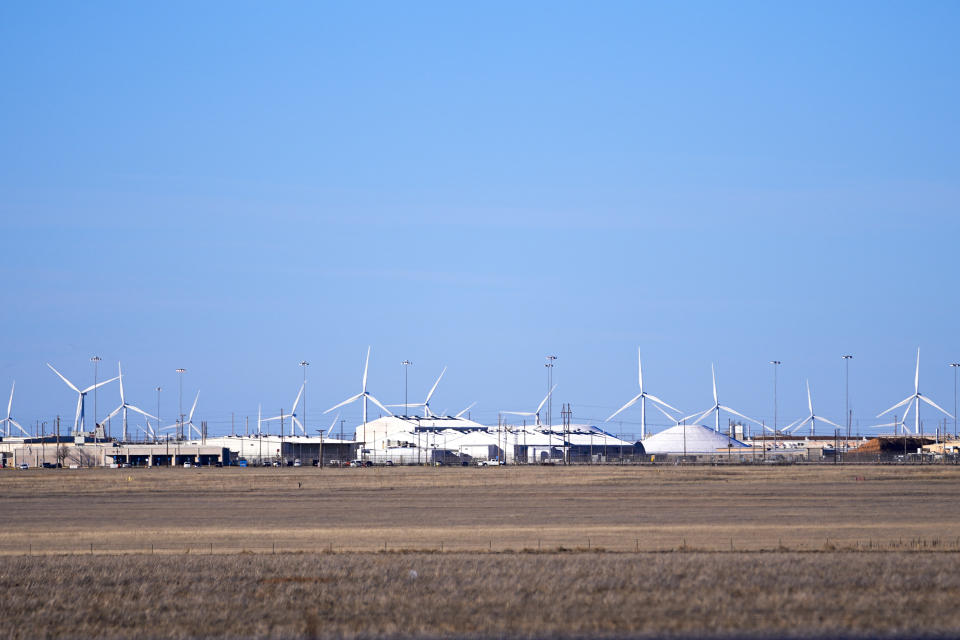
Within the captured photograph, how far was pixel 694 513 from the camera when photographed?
2368 inches

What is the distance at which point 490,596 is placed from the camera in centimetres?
2894

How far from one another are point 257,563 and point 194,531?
56.7 ft

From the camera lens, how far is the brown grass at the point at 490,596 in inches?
984

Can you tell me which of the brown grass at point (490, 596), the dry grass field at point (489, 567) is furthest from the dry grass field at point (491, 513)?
the brown grass at point (490, 596)

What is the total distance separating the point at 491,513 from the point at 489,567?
28.1 metres

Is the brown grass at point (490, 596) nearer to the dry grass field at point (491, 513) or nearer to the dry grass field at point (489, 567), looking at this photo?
the dry grass field at point (489, 567)

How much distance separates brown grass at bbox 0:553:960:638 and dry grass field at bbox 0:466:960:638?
3.9 inches

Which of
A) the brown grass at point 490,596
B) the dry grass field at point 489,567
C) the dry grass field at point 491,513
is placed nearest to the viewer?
the brown grass at point 490,596

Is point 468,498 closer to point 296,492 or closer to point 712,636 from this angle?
point 296,492

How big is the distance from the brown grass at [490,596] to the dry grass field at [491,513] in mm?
7097

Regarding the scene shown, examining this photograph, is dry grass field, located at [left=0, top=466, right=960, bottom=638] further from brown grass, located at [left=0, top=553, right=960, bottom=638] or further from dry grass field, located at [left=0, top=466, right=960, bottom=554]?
dry grass field, located at [left=0, top=466, right=960, bottom=554]

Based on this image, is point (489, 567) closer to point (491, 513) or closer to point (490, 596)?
point (490, 596)

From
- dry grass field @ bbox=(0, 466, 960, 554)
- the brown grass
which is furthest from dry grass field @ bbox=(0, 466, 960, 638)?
dry grass field @ bbox=(0, 466, 960, 554)

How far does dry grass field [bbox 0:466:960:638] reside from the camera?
2569cm
